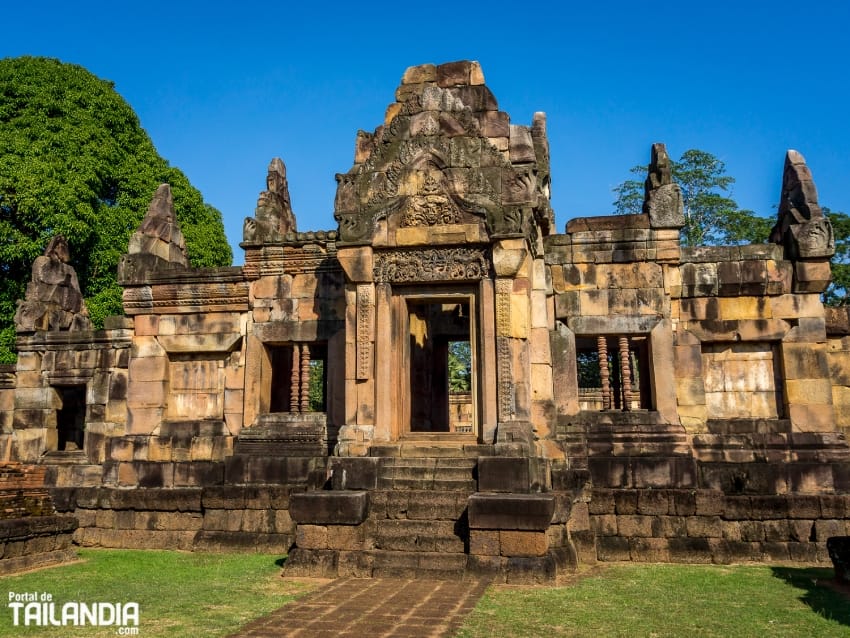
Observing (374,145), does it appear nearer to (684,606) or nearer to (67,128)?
(684,606)

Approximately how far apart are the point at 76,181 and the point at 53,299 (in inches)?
279

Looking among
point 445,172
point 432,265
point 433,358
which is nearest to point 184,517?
point 433,358

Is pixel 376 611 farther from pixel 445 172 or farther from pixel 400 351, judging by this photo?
pixel 445 172

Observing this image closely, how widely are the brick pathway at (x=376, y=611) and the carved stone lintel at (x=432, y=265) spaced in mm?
4532

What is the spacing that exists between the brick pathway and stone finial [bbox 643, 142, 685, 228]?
24.4 feet

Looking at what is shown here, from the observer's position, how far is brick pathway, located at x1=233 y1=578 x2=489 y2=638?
6.52 m

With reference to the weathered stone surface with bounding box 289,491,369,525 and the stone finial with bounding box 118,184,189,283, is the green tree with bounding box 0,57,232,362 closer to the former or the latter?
the stone finial with bounding box 118,184,189,283

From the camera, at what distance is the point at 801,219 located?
1297 cm

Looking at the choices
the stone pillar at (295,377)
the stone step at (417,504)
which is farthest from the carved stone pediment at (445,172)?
the stone step at (417,504)

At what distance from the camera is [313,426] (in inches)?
518

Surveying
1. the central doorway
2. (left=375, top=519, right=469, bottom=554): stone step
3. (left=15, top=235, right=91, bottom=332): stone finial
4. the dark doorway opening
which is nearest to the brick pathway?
(left=375, top=519, right=469, bottom=554): stone step

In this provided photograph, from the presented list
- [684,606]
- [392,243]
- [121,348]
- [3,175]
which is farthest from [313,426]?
[3,175]

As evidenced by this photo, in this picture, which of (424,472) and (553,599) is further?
(424,472)

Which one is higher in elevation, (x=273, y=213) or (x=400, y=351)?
(x=273, y=213)
